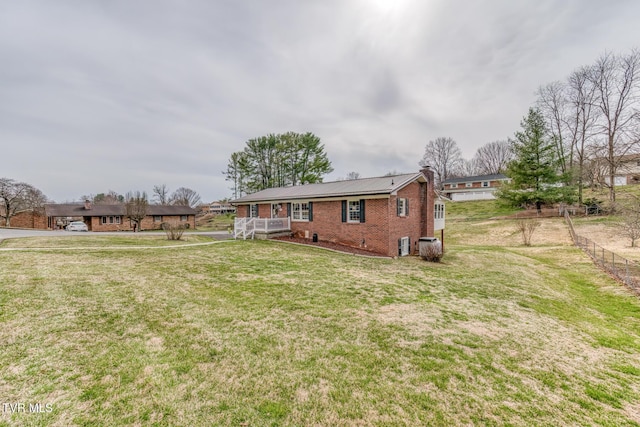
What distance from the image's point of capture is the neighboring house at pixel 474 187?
166 feet

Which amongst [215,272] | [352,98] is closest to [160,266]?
[215,272]

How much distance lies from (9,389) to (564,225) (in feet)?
121

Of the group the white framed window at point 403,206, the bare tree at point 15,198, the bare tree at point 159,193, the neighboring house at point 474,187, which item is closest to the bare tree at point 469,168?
the neighboring house at point 474,187

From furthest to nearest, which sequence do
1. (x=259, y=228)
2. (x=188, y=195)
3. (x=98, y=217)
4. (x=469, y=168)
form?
1. (x=188, y=195)
2. (x=469, y=168)
3. (x=98, y=217)
4. (x=259, y=228)

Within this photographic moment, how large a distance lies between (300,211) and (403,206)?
7.10 m

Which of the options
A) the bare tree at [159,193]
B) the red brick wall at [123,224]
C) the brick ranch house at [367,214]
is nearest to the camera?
the brick ranch house at [367,214]

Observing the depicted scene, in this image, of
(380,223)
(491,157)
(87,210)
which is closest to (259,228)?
(380,223)

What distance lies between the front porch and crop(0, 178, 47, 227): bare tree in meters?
38.3

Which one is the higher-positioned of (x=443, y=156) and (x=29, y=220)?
(x=443, y=156)

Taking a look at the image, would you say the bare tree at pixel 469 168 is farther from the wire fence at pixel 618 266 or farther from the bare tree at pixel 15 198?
the bare tree at pixel 15 198

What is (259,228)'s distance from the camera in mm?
18438

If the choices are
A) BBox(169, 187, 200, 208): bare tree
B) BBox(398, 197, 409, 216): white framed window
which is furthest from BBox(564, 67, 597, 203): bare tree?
BBox(169, 187, 200, 208): bare tree

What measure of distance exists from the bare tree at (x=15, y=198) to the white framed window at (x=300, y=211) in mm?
41523

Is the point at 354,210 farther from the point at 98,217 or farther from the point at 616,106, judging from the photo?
the point at 98,217
